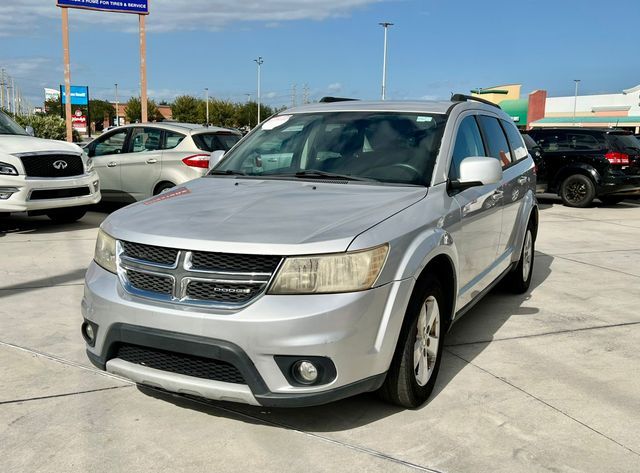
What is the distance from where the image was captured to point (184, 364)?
2.97 metres

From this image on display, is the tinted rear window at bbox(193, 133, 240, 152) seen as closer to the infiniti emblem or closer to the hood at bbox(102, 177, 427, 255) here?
the infiniti emblem

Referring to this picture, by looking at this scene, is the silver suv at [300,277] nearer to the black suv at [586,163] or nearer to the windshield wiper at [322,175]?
the windshield wiper at [322,175]

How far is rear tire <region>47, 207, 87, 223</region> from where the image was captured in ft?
32.0

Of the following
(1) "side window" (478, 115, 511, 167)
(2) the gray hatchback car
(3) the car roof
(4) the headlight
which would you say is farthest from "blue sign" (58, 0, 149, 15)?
(4) the headlight

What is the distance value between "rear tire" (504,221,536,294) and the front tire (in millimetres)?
2304

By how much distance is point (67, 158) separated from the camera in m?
9.09

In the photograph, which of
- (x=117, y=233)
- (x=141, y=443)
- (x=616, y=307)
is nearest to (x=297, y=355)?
(x=141, y=443)

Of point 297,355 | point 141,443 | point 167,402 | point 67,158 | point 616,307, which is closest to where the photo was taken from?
point 297,355

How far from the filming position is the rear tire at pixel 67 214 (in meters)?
9.75

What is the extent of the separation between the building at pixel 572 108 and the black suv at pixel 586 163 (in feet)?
149

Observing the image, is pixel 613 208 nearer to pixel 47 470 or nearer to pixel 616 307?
pixel 616 307

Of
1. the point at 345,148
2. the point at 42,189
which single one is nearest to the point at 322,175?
the point at 345,148

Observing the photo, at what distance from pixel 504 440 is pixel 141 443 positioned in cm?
180

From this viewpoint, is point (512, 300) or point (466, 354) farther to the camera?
point (512, 300)
